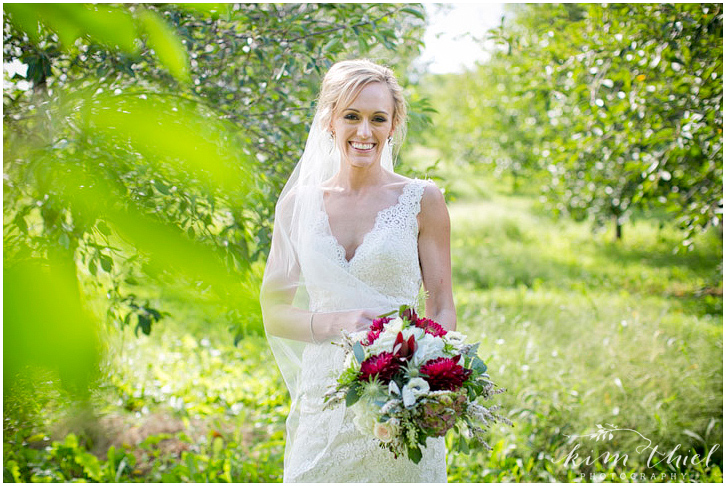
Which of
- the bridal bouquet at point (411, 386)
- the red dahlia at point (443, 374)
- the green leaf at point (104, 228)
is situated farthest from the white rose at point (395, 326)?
the green leaf at point (104, 228)

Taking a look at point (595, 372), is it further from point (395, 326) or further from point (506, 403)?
point (395, 326)

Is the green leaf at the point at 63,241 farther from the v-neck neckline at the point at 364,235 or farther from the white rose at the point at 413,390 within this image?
the v-neck neckline at the point at 364,235

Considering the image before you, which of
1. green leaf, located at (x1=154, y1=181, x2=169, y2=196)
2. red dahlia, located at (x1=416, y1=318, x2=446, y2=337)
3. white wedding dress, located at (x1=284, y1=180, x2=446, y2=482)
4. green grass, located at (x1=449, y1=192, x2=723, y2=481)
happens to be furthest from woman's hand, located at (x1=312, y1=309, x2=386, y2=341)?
green grass, located at (x1=449, y1=192, x2=723, y2=481)

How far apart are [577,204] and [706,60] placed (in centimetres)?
444

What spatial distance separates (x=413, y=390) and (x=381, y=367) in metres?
0.11

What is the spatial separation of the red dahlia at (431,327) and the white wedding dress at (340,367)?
0.37m

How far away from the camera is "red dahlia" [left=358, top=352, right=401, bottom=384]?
5.35 ft

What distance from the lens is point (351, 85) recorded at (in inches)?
86.3

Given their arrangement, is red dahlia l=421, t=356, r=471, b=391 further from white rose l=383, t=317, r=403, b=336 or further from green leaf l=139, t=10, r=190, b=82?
green leaf l=139, t=10, r=190, b=82

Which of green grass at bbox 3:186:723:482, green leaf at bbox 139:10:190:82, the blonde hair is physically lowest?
green grass at bbox 3:186:723:482

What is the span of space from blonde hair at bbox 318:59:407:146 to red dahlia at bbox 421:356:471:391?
106 centimetres

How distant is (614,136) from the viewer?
5340mm

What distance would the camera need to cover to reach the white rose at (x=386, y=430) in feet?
5.18

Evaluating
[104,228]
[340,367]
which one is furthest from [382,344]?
[104,228]
